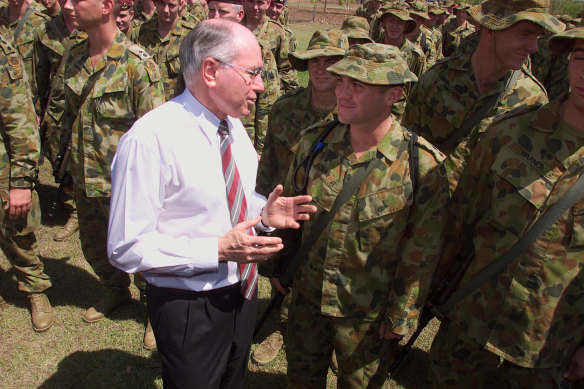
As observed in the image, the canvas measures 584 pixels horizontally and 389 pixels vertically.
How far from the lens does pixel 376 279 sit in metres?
2.38

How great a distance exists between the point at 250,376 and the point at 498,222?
2.32 metres

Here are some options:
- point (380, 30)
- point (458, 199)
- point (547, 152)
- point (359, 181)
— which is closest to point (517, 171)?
point (547, 152)

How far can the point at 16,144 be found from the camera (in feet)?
11.1

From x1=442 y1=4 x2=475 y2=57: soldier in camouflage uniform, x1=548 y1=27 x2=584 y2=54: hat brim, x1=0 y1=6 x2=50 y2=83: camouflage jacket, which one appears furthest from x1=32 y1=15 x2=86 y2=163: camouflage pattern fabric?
x1=442 y1=4 x2=475 y2=57: soldier in camouflage uniform

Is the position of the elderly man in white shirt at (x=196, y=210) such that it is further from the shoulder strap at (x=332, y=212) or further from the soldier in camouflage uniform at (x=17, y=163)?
the soldier in camouflage uniform at (x=17, y=163)

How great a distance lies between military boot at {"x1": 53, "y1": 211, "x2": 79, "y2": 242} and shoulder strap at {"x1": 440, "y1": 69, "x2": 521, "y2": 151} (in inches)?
173

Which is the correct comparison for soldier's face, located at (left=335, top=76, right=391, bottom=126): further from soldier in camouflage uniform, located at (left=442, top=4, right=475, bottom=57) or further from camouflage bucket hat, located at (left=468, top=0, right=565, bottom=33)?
soldier in camouflage uniform, located at (left=442, top=4, right=475, bottom=57)

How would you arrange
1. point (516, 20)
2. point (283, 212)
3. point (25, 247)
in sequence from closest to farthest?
1. point (283, 212)
2. point (516, 20)
3. point (25, 247)

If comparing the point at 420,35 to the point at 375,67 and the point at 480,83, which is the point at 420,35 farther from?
the point at 375,67

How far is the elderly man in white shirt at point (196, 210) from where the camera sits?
5.93 ft

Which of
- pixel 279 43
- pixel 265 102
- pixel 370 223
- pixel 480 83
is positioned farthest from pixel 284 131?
pixel 279 43

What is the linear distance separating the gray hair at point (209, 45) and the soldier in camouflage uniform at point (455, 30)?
1172cm

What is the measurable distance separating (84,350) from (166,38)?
3680mm

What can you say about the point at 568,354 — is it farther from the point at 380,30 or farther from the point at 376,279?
the point at 380,30
